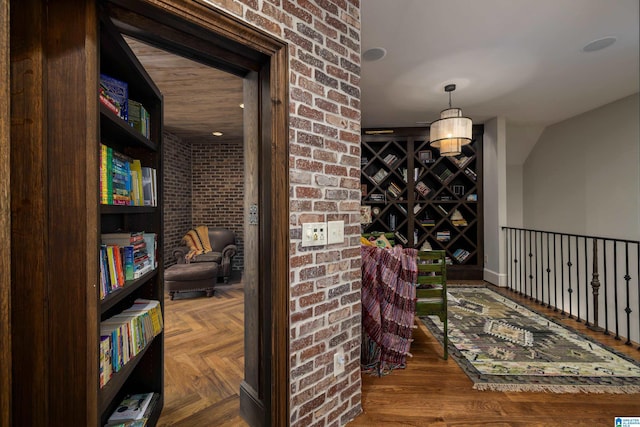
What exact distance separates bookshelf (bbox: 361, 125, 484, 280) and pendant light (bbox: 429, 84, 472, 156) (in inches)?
58.9

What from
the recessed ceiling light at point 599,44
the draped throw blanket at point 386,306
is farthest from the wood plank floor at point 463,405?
the recessed ceiling light at point 599,44

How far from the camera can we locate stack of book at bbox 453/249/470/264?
4809 mm

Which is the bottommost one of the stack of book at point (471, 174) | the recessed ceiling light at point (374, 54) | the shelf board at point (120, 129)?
the shelf board at point (120, 129)

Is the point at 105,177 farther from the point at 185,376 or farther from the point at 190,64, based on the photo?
the point at 190,64

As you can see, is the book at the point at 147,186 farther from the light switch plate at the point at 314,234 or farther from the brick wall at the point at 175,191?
the brick wall at the point at 175,191

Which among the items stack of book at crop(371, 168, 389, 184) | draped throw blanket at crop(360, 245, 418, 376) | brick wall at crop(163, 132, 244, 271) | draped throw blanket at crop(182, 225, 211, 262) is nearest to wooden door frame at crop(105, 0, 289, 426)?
draped throw blanket at crop(360, 245, 418, 376)

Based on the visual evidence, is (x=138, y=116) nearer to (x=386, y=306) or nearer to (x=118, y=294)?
(x=118, y=294)

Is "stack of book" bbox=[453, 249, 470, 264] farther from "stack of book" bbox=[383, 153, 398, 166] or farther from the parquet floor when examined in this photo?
the parquet floor

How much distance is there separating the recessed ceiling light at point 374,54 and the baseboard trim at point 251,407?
2.79 meters

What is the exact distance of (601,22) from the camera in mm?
2186

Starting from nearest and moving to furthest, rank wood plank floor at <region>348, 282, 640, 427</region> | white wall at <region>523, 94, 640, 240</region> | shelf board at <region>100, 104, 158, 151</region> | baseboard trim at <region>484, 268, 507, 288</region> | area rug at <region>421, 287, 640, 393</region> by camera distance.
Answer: shelf board at <region>100, 104, 158, 151</region> < wood plank floor at <region>348, 282, 640, 427</region> < area rug at <region>421, 287, 640, 393</region> < white wall at <region>523, 94, 640, 240</region> < baseboard trim at <region>484, 268, 507, 288</region>

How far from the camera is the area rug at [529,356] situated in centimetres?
191

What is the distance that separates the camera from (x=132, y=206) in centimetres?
132

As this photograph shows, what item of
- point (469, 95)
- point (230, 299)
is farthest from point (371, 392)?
point (469, 95)
